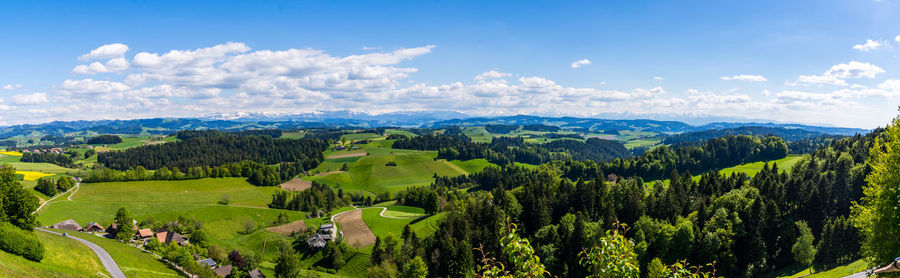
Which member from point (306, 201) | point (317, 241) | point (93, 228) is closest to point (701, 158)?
point (317, 241)

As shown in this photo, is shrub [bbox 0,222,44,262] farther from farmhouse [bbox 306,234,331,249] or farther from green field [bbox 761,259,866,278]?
green field [bbox 761,259,866,278]

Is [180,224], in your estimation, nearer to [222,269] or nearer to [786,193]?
[222,269]

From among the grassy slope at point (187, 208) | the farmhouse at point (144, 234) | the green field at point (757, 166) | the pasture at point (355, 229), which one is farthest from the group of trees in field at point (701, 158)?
the farmhouse at point (144, 234)

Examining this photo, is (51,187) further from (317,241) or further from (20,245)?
(20,245)

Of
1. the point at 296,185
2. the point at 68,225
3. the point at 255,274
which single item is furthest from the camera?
the point at 296,185

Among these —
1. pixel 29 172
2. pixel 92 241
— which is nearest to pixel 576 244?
pixel 92 241
